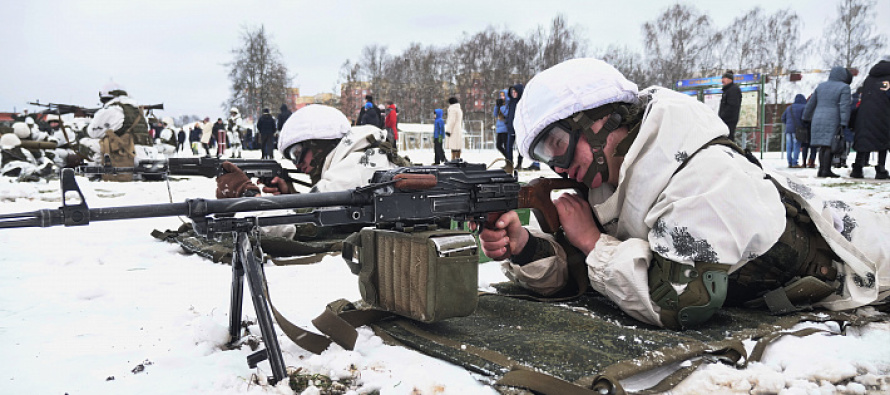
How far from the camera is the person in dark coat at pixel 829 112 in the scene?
33.6 feet

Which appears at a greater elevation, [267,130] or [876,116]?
[267,130]

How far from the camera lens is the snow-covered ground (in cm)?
197

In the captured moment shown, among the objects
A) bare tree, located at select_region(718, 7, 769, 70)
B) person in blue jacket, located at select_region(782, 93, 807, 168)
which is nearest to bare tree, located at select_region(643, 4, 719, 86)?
bare tree, located at select_region(718, 7, 769, 70)

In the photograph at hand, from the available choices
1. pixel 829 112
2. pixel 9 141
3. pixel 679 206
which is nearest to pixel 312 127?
pixel 679 206

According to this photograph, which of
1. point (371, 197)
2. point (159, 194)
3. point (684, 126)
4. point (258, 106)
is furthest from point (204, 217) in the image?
point (258, 106)

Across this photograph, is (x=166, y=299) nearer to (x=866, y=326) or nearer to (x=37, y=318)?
(x=37, y=318)

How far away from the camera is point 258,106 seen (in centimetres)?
3744

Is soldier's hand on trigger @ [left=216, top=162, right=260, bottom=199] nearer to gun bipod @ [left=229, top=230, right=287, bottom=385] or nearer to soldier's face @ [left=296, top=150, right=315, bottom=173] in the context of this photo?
soldier's face @ [left=296, top=150, right=315, bottom=173]

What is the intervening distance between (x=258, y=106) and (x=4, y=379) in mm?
37455

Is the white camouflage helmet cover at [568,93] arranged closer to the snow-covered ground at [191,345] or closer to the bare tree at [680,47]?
the snow-covered ground at [191,345]

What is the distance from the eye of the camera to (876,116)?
9109mm

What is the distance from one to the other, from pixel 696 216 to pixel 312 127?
329 cm

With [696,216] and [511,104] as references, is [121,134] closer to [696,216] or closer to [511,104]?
[511,104]

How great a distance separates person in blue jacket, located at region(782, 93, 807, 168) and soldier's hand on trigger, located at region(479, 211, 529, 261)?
12.7 m
